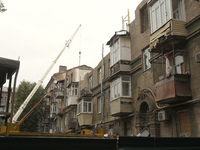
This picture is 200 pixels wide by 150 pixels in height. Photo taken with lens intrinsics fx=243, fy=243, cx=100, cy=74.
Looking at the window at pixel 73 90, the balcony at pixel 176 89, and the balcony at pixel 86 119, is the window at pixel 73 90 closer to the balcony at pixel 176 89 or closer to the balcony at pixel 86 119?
the balcony at pixel 86 119

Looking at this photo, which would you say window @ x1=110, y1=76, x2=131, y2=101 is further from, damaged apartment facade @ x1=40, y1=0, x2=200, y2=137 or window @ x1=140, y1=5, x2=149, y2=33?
window @ x1=140, y1=5, x2=149, y2=33

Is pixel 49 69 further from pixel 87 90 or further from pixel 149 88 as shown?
pixel 149 88

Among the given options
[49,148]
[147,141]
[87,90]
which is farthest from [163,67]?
[87,90]

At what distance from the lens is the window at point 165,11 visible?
13.8 meters

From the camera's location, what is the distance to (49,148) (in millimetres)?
3723

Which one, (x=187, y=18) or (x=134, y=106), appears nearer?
(x=187, y=18)

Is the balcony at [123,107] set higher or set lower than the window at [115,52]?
lower

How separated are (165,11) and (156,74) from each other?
13.0 feet

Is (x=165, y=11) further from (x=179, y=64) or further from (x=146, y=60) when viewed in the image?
(x=146, y=60)

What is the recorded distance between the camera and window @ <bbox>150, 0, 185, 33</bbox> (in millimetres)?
13776

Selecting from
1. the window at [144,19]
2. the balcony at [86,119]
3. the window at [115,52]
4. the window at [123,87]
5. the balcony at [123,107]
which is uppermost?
the window at [144,19]

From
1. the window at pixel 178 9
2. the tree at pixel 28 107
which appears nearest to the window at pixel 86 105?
the tree at pixel 28 107

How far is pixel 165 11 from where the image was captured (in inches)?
556

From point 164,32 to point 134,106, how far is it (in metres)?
6.76
